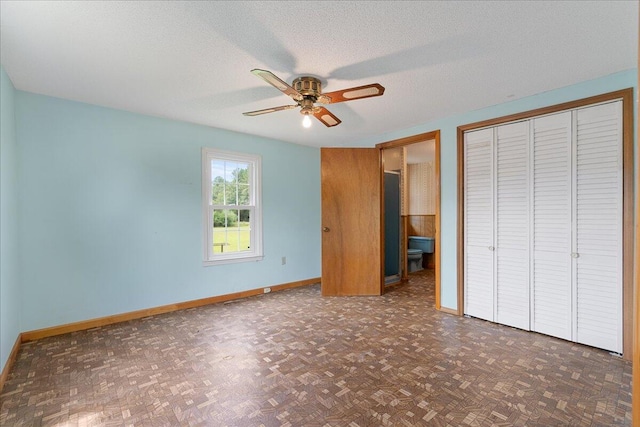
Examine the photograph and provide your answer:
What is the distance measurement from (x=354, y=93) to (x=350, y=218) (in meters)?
2.45

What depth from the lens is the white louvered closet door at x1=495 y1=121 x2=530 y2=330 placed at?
2.97 m

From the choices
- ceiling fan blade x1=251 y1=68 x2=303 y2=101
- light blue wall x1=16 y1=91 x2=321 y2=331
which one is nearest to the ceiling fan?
ceiling fan blade x1=251 y1=68 x2=303 y2=101

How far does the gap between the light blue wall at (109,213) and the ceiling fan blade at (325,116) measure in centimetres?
187

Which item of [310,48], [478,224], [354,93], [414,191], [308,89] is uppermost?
[310,48]

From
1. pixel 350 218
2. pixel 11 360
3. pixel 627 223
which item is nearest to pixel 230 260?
pixel 350 218

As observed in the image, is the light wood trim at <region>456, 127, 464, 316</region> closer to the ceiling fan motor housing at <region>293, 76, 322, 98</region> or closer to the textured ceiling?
the textured ceiling

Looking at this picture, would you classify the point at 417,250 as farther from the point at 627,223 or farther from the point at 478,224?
the point at 627,223

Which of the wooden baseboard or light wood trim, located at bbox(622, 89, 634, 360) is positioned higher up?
light wood trim, located at bbox(622, 89, 634, 360)

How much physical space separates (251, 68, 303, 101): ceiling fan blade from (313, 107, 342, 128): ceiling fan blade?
225 mm

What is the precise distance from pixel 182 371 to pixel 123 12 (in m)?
2.42

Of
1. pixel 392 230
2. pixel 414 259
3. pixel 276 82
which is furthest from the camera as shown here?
pixel 414 259

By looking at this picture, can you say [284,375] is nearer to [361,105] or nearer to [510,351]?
[510,351]

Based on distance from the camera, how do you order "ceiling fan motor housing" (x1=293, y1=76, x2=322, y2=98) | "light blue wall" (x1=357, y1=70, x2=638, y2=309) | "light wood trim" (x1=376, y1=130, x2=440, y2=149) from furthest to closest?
"light wood trim" (x1=376, y1=130, x2=440, y2=149) → "light blue wall" (x1=357, y1=70, x2=638, y2=309) → "ceiling fan motor housing" (x1=293, y1=76, x2=322, y2=98)

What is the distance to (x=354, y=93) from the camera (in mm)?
2176
